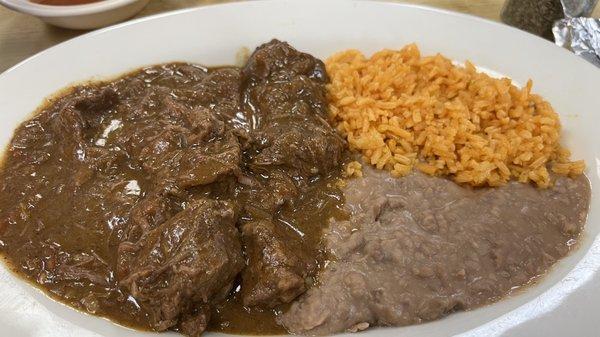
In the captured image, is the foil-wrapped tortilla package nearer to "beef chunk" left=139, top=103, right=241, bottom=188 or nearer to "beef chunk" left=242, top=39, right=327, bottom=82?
"beef chunk" left=242, top=39, right=327, bottom=82

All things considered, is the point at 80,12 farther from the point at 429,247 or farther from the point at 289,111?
the point at 429,247

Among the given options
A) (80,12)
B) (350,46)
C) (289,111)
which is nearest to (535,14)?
(350,46)

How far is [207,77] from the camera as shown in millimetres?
3703

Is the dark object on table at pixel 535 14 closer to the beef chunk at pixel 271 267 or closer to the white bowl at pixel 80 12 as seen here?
the beef chunk at pixel 271 267

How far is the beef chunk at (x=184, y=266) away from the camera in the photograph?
2.46 metres

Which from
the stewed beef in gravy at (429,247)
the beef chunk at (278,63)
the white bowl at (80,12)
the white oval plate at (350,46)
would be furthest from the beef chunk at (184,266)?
the white bowl at (80,12)

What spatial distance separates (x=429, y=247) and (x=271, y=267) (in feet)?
3.09

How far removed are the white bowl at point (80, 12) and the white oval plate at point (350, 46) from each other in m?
0.27

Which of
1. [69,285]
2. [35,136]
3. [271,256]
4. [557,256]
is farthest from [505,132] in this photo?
[35,136]

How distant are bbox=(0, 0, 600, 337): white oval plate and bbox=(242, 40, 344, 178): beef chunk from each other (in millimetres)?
341

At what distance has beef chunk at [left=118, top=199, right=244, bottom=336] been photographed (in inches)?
96.7

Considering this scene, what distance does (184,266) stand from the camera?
2.46 m

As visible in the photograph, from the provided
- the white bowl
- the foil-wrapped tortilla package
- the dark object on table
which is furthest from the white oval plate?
the dark object on table

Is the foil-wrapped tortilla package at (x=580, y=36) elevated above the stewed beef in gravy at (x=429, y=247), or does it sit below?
above
